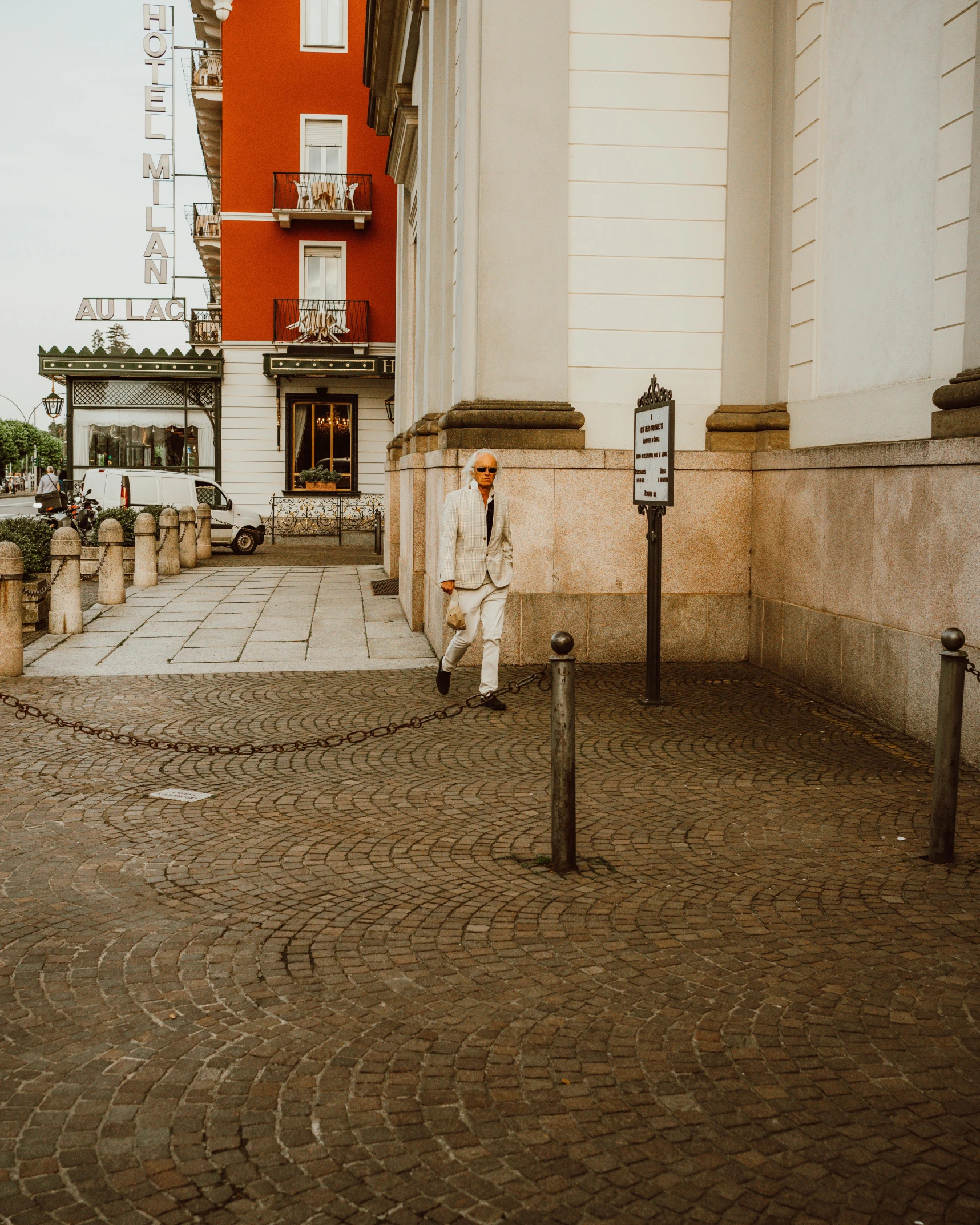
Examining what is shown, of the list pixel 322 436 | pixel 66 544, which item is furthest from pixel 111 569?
pixel 322 436

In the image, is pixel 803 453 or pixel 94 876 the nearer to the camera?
pixel 94 876

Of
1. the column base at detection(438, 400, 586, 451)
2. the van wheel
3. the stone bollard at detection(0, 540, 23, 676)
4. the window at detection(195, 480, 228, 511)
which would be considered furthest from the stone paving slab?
the window at detection(195, 480, 228, 511)

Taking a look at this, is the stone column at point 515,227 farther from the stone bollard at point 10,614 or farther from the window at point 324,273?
the window at point 324,273

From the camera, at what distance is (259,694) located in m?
9.40

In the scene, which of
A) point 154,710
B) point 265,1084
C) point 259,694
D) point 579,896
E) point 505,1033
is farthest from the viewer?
point 259,694

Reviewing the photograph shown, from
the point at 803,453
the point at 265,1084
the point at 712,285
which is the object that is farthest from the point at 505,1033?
the point at 712,285

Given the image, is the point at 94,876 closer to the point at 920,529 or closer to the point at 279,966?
the point at 279,966

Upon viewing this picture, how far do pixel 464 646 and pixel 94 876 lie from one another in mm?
4225

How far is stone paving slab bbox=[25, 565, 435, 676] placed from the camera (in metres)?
10.8

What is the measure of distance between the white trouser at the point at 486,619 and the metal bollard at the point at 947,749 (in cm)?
387

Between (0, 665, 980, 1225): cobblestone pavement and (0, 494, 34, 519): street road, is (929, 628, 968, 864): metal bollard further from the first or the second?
(0, 494, 34, 519): street road

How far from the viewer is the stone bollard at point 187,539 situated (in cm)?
2114

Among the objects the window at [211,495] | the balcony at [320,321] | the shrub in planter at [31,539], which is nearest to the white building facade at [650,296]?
the shrub in planter at [31,539]

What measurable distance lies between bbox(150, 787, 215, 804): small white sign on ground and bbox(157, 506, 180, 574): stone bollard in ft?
43.4
